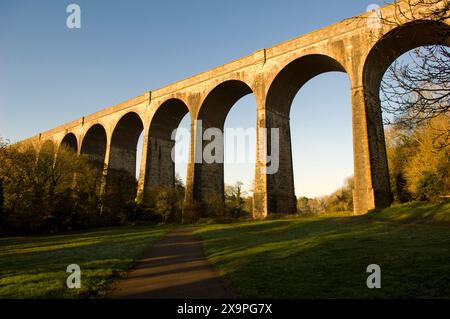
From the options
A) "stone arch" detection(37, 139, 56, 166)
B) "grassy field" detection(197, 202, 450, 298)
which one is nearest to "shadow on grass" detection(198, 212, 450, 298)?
"grassy field" detection(197, 202, 450, 298)

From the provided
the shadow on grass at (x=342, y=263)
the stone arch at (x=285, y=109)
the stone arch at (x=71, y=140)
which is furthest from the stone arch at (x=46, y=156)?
the shadow on grass at (x=342, y=263)

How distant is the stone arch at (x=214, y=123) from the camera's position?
2770 cm

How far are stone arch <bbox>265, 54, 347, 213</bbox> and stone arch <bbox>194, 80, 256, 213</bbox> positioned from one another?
3.01 m

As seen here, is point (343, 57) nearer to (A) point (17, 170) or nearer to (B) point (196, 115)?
(B) point (196, 115)

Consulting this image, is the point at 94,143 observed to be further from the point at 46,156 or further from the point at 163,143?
the point at 46,156

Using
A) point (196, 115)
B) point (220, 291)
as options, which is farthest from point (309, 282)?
point (196, 115)

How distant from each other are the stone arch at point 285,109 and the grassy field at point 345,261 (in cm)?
999

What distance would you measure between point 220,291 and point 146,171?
2727 centimetres

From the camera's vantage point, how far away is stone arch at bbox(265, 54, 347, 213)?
22.8 meters

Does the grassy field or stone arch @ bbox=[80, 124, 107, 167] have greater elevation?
stone arch @ bbox=[80, 124, 107, 167]

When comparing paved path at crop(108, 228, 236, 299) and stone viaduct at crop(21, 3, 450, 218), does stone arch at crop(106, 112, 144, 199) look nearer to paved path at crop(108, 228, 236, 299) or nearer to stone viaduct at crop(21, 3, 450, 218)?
stone viaduct at crop(21, 3, 450, 218)

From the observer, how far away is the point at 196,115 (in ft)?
94.8

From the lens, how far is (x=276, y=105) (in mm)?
25078
